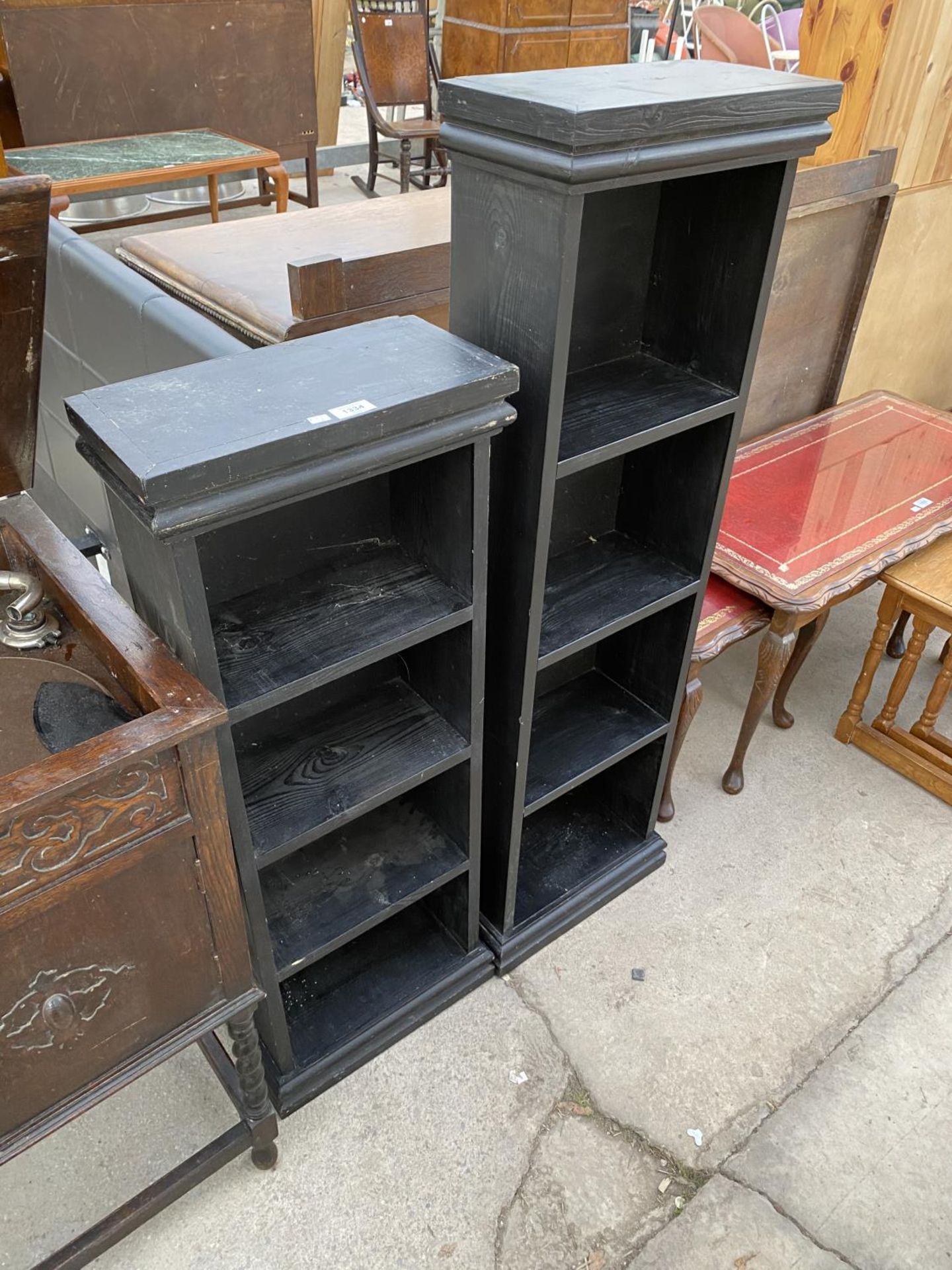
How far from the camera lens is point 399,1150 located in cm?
158

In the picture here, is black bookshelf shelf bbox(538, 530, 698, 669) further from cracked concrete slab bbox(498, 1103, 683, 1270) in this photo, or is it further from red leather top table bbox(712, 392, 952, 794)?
cracked concrete slab bbox(498, 1103, 683, 1270)

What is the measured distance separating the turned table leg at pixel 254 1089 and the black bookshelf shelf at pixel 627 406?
94 centimetres

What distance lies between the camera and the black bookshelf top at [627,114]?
1014mm

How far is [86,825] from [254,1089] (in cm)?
67

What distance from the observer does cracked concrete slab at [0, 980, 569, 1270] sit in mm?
1442

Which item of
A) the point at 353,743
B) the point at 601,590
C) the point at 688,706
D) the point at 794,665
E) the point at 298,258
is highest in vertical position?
the point at 298,258

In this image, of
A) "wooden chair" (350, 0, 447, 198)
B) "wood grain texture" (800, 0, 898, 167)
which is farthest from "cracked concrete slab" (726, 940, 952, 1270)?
"wooden chair" (350, 0, 447, 198)

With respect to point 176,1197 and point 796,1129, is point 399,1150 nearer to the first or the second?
point 176,1197

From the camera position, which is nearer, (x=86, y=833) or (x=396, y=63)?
(x=86, y=833)

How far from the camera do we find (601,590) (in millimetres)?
1625

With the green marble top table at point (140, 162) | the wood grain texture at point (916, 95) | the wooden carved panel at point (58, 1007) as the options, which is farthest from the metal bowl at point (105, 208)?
the wooden carved panel at point (58, 1007)

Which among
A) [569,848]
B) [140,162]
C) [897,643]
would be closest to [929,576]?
[897,643]

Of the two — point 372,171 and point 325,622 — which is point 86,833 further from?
point 372,171

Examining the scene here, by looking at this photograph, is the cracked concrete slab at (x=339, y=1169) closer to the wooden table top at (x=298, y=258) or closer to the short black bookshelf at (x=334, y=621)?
Answer: the short black bookshelf at (x=334, y=621)
